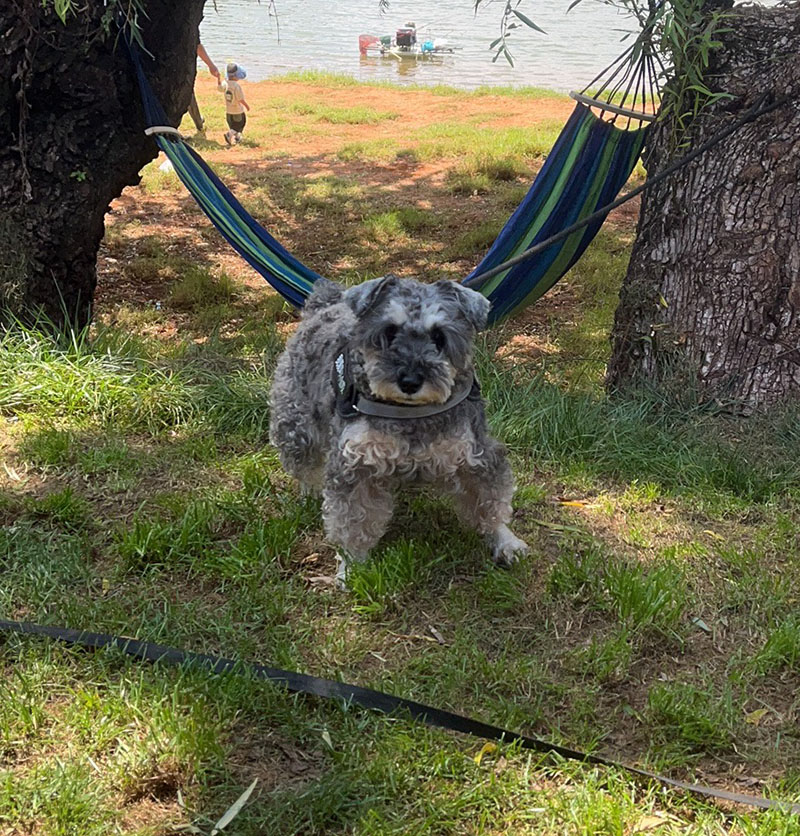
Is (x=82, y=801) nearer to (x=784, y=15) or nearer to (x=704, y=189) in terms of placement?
(x=704, y=189)

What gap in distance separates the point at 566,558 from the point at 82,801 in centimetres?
179

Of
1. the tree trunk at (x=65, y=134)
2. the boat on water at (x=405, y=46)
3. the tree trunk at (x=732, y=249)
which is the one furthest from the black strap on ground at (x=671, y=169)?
the boat on water at (x=405, y=46)

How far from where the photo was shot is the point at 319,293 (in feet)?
13.1

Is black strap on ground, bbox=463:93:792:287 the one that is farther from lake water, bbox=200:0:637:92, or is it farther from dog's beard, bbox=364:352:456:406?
lake water, bbox=200:0:637:92

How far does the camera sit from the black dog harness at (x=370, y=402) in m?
3.07

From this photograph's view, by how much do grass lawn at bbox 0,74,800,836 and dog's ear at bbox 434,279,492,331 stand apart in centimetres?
86

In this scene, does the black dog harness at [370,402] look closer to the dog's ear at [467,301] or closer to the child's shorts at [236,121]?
the dog's ear at [467,301]

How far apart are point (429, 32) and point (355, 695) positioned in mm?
20396

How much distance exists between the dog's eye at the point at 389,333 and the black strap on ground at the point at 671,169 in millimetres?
1221

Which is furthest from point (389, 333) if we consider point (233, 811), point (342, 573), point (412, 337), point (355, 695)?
point (233, 811)

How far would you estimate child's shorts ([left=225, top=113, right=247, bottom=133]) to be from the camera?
11.3 meters

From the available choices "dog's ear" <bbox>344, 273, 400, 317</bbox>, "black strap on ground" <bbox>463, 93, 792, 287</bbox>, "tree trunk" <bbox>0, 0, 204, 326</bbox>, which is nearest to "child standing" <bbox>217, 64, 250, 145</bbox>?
"tree trunk" <bbox>0, 0, 204, 326</bbox>

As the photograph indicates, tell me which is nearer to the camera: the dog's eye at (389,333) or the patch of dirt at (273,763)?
the patch of dirt at (273,763)

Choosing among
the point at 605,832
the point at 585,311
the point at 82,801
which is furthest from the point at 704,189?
the point at 82,801
